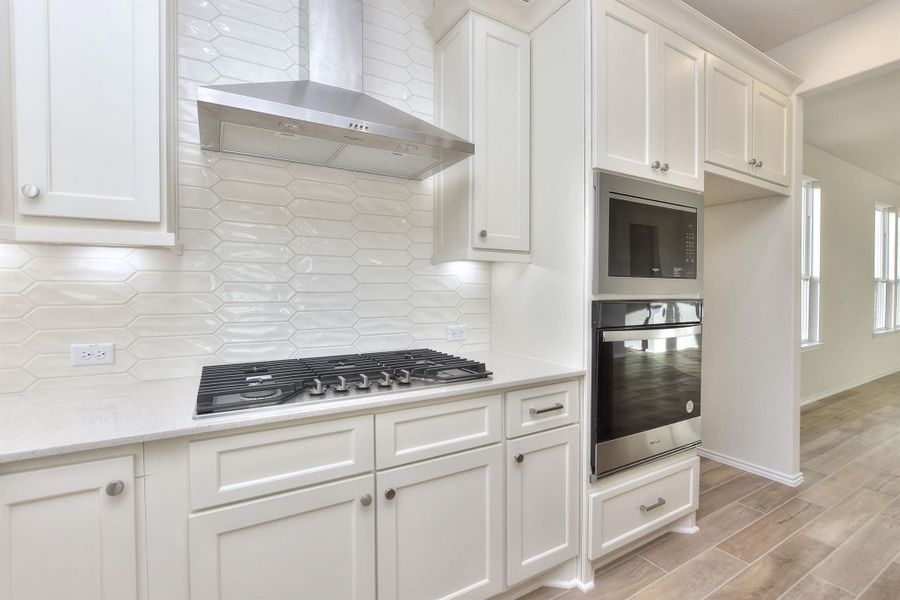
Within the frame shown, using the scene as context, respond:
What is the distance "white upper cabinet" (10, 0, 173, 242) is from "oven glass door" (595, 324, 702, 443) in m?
1.80

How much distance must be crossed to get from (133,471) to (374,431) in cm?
65

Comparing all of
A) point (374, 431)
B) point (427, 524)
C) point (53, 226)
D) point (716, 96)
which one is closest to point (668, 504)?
point (427, 524)

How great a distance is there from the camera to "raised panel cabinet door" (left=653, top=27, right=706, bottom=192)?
2039 mm

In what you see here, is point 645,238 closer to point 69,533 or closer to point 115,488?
point 115,488

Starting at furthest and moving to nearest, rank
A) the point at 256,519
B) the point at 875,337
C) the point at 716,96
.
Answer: the point at 875,337, the point at 716,96, the point at 256,519

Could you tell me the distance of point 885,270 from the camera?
6.15 meters

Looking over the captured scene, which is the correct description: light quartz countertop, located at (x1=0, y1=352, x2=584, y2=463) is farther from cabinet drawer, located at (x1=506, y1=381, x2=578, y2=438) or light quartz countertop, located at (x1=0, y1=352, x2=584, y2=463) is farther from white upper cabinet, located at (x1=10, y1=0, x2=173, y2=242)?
white upper cabinet, located at (x1=10, y1=0, x2=173, y2=242)

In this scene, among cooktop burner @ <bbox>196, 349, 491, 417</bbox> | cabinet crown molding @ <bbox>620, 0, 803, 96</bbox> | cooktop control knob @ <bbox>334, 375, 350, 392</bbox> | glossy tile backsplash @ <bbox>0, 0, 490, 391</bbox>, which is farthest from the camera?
cabinet crown molding @ <bbox>620, 0, 803, 96</bbox>

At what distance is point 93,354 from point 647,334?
7.45ft

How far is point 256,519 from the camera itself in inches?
48.3

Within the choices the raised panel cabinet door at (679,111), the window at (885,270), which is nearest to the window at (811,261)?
the window at (885,270)

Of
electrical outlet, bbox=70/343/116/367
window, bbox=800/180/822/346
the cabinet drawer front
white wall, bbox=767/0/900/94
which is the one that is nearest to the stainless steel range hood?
electrical outlet, bbox=70/343/116/367

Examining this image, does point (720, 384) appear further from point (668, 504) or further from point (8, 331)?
point (8, 331)

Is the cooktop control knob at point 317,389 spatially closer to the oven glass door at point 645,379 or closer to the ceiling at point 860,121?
the oven glass door at point 645,379
